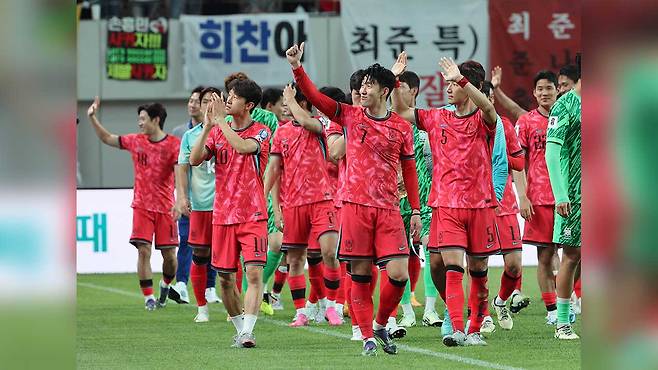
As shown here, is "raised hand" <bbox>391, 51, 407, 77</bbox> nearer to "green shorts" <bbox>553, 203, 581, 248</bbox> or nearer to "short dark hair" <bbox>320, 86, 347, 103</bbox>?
"green shorts" <bbox>553, 203, 581, 248</bbox>

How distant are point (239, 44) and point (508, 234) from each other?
13330 mm

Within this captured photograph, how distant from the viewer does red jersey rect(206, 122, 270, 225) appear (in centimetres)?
862

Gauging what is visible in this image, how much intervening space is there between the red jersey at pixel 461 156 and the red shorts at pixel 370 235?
0.61m

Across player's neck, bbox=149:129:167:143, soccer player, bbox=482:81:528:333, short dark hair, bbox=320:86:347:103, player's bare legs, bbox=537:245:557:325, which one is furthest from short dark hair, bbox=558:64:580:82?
player's neck, bbox=149:129:167:143

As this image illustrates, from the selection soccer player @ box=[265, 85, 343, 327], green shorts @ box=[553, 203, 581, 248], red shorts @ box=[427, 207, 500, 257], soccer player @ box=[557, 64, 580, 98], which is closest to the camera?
red shorts @ box=[427, 207, 500, 257]

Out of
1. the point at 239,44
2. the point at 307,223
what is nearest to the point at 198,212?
the point at 307,223

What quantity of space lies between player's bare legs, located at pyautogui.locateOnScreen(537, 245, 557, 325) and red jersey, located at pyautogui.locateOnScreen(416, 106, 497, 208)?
2038mm

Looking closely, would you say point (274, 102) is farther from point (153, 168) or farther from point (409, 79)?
point (409, 79)

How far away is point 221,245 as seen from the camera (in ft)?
28.5

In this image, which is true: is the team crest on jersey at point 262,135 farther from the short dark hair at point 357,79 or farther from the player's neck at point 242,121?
the short dark hair at point 357,79

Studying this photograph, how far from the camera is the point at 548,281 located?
10023 millimetres

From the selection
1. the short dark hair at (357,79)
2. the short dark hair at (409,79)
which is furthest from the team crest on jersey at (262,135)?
the short dark hair at (409,79)

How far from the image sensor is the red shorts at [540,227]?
10.1 metres

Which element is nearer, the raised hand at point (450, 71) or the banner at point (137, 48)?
the raised hand at point (450, 71)
